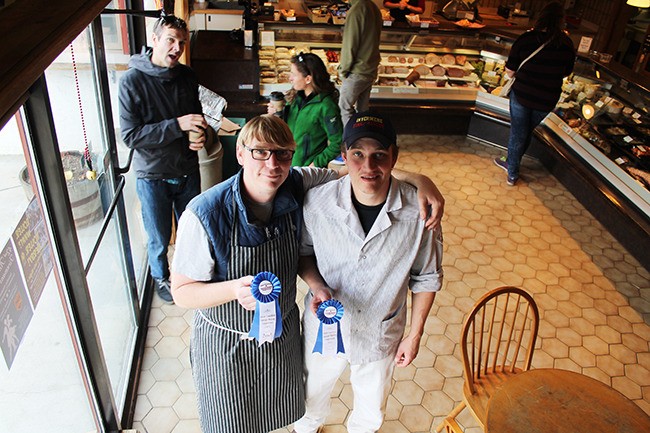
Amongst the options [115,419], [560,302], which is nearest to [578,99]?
[560,302]

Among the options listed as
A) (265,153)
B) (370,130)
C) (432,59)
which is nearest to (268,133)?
(265,153)

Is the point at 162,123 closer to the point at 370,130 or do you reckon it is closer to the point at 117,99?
the point at 117,99

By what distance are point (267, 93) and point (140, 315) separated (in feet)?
9.83

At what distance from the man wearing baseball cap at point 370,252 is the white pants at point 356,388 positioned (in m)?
0.01

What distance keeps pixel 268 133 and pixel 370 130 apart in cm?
40

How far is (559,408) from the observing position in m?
2.33

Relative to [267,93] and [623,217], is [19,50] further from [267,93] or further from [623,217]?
[623,217]

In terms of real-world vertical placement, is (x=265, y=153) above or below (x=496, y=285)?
above

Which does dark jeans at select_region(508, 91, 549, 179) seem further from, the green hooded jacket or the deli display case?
the green hooded jacket

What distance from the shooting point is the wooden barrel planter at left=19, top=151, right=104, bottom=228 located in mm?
2457

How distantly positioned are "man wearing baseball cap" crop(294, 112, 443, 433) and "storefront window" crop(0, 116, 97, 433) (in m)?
1.00

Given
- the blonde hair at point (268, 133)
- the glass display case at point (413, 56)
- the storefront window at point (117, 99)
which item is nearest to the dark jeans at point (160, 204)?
the storefront window at point (117, 99)

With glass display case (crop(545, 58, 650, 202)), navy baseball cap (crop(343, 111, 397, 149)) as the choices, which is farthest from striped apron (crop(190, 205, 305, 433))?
glass display case (crop(545, 58, 650, 202))

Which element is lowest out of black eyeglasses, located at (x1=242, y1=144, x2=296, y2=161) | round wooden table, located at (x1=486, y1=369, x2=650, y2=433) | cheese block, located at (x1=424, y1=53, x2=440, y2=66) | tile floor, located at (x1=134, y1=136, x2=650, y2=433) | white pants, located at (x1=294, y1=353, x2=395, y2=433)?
tile floor, located at (x1=134, y1=136, x2=650, y2=433)
